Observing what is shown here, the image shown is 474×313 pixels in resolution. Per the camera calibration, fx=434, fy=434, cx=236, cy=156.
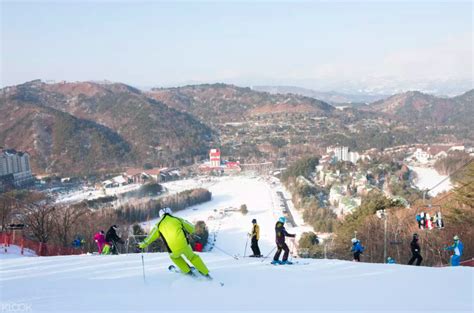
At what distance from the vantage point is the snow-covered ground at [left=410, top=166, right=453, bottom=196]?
162 ft

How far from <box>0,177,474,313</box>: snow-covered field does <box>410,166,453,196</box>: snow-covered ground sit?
4289 centimetres

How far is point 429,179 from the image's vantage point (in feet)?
184

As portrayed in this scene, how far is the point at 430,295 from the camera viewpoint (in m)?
6.71

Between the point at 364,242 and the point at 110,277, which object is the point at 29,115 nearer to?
the point at 364,242

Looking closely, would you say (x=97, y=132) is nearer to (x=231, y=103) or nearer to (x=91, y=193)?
(x=91, y=193)

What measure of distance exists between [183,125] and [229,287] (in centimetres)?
10886

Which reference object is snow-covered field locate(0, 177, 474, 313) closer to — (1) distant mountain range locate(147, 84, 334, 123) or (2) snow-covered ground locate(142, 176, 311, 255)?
(2) snow-covered ground locate(142, 176, 311, 255)

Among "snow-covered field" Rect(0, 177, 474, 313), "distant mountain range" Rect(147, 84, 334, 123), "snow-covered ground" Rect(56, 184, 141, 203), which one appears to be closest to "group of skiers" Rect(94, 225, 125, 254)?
"snow-covered field" Rect(0, 177, 474, 313)

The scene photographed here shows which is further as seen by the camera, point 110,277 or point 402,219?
point 402,219

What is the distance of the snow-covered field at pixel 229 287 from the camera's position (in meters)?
6.02

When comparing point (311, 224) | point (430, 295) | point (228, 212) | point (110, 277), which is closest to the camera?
point (430, 295)

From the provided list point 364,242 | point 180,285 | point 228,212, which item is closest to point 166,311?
point 180,285

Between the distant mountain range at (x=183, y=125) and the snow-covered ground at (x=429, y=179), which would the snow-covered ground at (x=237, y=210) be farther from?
the distant mountain range at (x=183, y=125)

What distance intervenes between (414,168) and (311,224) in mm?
34189
